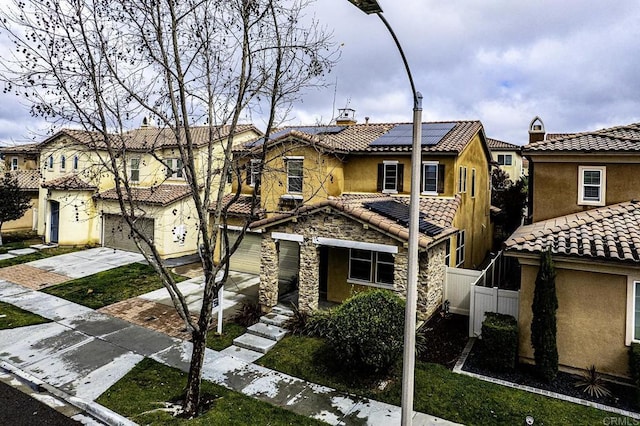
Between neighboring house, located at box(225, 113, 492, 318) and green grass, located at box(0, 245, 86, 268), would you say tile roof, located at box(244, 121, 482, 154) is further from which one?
green grass, located at box(0, 245, 86, 268)

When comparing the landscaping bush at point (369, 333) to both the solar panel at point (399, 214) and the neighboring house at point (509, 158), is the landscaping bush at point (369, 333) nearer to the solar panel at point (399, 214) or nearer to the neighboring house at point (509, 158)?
the solar panel at point (399, 214)

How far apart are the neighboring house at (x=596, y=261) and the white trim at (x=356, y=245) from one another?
341cm

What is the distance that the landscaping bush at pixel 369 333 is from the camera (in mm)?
10273

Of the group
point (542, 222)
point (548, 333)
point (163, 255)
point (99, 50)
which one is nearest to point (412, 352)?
point (548, 333)

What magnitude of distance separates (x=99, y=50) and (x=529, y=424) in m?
12.1

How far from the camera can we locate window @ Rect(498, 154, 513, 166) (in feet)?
152

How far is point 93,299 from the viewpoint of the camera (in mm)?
16672

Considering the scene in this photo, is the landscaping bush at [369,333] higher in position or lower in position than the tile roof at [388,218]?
lower

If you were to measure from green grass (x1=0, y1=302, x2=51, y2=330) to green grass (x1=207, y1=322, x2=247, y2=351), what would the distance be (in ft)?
20.7

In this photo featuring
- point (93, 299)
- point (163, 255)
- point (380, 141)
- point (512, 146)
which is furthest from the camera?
point (512, 146)

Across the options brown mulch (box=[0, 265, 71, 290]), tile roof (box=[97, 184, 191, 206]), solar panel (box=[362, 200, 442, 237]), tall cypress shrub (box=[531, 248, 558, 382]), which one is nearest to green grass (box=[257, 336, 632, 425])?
tall cypress shrub (box=[531, 248, 558, 382])

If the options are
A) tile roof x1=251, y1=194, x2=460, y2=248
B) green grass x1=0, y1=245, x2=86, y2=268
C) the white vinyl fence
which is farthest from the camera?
green grass x1=0, y1=245, x2=86, y2=268

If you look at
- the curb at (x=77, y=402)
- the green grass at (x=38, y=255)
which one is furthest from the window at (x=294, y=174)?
the green grass at (x=38, y=255)

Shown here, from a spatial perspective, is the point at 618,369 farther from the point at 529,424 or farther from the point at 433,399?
the point at 433,399
